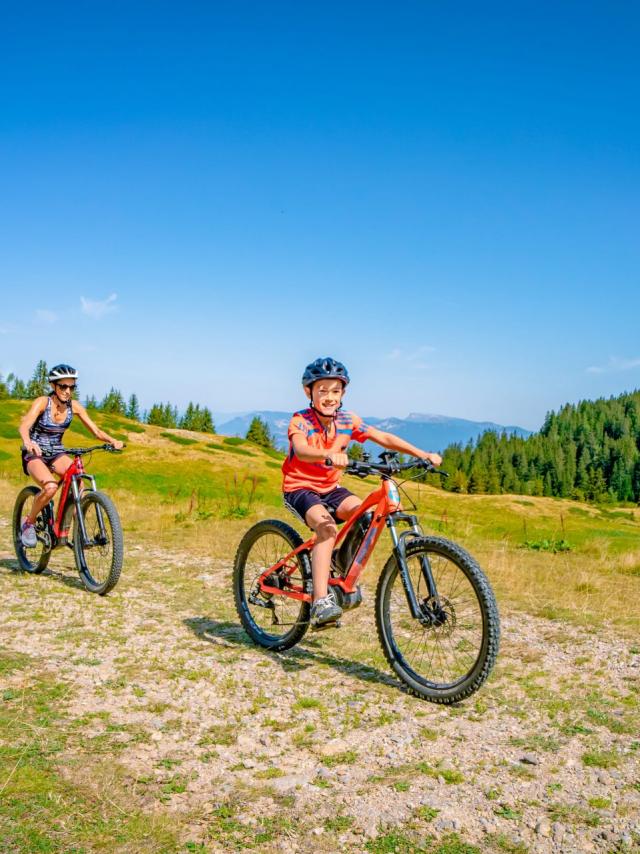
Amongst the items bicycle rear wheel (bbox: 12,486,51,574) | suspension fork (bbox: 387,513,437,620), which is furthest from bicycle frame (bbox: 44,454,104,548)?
suspension fork (bbox: 387,513,437,620)

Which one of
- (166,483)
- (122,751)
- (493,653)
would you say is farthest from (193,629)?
(166,483)

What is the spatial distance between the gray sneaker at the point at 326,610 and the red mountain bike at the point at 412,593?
17 cm

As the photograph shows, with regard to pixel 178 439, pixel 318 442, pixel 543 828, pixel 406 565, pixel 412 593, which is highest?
pixel 178 439

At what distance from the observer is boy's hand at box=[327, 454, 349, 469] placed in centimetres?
527

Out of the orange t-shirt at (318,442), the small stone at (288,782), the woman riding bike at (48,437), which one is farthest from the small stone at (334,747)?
the woman riding bike at (48,437)

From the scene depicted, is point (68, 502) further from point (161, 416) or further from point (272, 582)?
point (161, 416)

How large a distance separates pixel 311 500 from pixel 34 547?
5.75 m

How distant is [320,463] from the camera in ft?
18.9

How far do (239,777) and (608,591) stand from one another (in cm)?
735

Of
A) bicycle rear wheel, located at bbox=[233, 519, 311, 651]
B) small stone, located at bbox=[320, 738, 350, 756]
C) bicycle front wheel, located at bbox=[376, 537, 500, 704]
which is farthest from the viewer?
bicycle rear wheel, located at bbox=[233, 519, 311, 651]

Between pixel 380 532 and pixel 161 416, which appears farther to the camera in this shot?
pixel 161 416

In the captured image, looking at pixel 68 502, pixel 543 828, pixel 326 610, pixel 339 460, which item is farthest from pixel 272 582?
pixel 68 502

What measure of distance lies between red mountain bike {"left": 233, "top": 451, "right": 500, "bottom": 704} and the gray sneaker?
17cm

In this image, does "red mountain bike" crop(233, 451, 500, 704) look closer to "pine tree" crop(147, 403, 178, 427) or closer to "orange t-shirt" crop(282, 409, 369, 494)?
"orange t-shirt" crop(282, 409, 369, 494)
